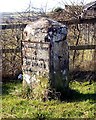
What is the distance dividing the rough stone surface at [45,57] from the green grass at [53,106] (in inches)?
10.8

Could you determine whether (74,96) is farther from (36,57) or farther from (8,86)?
(8,86)

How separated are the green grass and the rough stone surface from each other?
0.27 m

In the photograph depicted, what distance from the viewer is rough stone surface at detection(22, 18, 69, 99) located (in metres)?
6.09

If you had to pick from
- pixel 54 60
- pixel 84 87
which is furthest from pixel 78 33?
pixel 54 60

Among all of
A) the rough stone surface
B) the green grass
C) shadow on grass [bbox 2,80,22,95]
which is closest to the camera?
the green grass

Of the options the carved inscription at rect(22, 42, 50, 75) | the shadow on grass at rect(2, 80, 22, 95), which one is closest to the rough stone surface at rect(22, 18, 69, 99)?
the carved inscription at rect(22, 42, 50, 75)

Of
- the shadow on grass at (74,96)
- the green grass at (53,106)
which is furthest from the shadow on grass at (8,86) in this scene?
the shadow on grass at (74,96)

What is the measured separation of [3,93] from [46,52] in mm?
1464

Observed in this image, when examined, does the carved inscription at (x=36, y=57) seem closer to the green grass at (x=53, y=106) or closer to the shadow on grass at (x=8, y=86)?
the green grass at (x=53, y=106)

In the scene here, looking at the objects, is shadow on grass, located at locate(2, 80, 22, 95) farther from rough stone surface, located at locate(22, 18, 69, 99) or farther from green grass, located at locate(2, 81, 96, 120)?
rough stone surface, located at locate(22, 18, 69, 99)

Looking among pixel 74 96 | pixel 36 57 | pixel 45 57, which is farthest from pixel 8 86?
pixel 74 96

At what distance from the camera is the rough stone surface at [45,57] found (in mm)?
6094

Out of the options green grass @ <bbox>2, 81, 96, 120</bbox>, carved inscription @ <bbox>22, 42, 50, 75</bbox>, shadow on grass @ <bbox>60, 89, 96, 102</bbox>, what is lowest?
green grass @ <bbox>2, 81, 96, 120</bbox>

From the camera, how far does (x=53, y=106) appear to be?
228 inches
